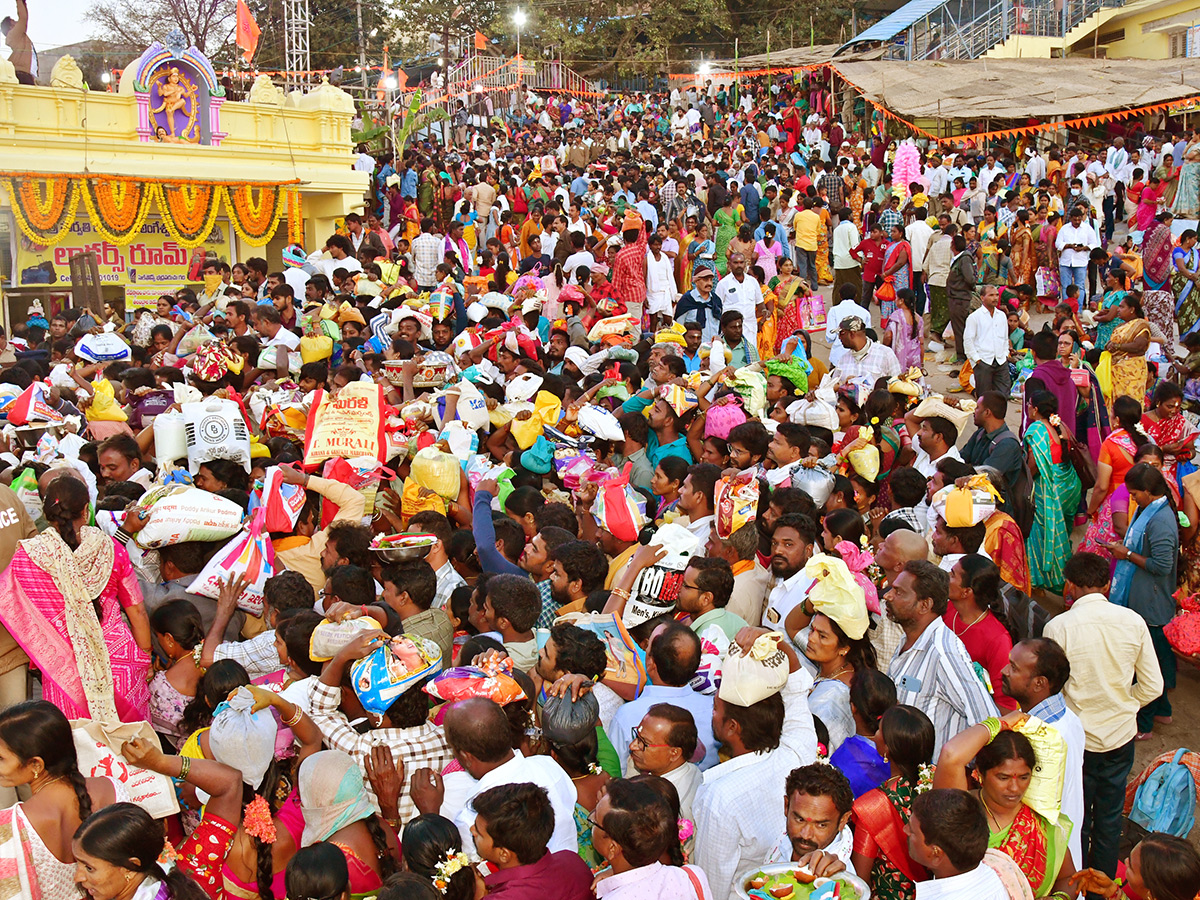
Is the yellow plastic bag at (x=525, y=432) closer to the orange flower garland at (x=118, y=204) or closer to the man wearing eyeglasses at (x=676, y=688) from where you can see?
the man wearing eyeglasses at (x=676, y=688)

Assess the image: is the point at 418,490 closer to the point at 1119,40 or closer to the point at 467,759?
the point at 467,759

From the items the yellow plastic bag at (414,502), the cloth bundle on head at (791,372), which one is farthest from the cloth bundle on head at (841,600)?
the cloth bundle on head at (791,372)

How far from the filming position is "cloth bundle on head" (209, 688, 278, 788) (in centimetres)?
344

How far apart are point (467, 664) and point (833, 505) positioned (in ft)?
8.38

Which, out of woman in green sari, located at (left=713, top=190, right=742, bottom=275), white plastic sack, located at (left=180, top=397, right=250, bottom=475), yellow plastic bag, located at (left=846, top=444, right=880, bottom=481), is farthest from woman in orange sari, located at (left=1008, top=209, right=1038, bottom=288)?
white plastic sack, located at (left=180, top=397, right=250, bottom=475)

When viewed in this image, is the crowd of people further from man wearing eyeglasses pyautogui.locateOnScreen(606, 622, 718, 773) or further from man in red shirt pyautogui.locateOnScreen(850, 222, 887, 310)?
man in red shirt pyautogui.locateOnScreen(850, 222, 887, 310)

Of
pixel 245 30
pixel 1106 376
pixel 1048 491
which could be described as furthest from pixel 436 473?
pixel 245 30

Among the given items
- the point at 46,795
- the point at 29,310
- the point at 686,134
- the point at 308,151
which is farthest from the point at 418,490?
the point at 686,134

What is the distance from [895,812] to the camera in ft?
11.1

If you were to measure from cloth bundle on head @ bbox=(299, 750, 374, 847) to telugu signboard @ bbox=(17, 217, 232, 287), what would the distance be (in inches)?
456

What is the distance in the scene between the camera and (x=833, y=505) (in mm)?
5789

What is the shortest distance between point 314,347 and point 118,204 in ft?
24.6

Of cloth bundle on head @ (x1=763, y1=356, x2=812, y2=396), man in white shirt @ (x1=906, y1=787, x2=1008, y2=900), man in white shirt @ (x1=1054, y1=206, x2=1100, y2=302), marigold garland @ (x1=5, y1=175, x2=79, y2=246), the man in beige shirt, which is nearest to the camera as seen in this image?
man in white shirt @ (x1=906, y1=787, x2=1008, y2=900)

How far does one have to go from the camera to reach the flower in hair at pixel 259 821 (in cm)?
331
